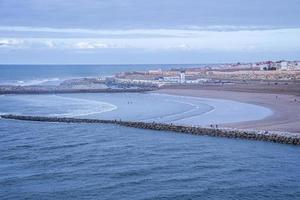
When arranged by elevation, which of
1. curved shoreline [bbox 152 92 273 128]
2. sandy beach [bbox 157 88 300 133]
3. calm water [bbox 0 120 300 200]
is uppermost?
sandy beach [bbox 157 88 300 133]

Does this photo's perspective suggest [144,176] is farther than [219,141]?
No

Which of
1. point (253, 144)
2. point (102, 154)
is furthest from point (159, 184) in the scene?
point (253, 144)

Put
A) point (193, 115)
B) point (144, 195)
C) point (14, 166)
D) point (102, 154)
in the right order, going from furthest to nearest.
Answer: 1. point (193, 115)
2. point (102, 154)
3. point (14, 166)
4. point (144, 195)

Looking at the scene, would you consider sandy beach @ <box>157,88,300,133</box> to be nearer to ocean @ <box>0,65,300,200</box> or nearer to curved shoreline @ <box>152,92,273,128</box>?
curved shoreline @ <box>152,92,273,128</box>

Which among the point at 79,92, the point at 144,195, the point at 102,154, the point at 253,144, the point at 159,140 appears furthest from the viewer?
the point at 79,92

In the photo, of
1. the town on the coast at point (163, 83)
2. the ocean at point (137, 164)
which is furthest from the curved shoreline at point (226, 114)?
the town on the coast at point (163, 83)

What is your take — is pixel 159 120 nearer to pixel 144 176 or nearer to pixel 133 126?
pixel 133 126

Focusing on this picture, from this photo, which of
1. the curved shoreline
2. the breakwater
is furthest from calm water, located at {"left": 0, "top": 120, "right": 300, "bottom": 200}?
the curved shoreline

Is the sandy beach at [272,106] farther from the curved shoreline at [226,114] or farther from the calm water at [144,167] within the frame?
the calm water at [144,167]
